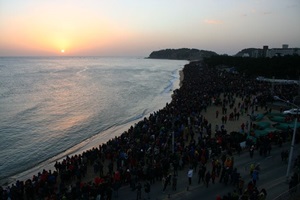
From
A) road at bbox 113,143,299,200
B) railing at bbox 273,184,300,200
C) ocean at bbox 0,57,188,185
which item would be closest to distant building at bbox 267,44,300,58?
ocean at bbox 0,57,188,185

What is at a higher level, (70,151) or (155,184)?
(155,184)

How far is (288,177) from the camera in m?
15.0

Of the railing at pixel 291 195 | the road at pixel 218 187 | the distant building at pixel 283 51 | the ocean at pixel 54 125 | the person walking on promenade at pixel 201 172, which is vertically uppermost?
the distant building at pixel 283 51

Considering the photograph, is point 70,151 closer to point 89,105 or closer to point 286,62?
point 89,105

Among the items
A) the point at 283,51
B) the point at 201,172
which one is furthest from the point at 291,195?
the point at 283,51

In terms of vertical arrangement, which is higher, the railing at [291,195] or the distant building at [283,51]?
the distant building at [283,51]

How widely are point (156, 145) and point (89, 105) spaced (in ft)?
106

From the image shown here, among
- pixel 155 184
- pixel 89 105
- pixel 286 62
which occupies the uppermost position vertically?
pixel 286 62

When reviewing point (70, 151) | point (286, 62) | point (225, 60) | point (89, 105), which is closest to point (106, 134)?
point (70, 151)

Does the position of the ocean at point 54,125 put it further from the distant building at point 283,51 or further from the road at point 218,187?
the distant building at point 283,51

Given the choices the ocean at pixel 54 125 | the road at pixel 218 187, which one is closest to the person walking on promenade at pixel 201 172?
the road at pixel 218 187

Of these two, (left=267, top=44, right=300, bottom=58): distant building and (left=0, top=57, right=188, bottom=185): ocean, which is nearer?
(left=0, top=57, right=188, bottom=185): ocean

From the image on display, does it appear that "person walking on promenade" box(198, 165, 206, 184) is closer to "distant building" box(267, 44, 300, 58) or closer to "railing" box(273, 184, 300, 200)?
"railing" box(273, 184, 300, 200)

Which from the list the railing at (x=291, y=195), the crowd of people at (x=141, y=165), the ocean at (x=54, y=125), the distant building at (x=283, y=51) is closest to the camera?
the railing at (x=291, y=195)
